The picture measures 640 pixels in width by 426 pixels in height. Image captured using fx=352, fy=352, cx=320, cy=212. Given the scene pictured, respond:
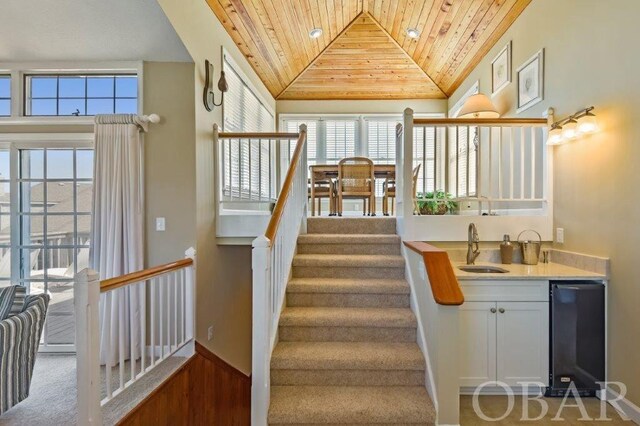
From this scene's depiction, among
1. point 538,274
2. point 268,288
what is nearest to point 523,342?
point 538,274

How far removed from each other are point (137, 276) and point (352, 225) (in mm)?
2121

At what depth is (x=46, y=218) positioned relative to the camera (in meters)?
3.42

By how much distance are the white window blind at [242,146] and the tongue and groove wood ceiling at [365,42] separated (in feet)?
1.63

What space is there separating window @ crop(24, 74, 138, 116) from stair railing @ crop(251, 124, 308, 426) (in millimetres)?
1849

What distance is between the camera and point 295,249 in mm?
3363

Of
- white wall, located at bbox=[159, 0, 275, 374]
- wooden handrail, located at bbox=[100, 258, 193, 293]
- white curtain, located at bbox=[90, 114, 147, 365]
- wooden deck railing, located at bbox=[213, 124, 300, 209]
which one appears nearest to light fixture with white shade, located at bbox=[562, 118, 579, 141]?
wooden deck railing, located at bbox=[213, 124, 300, 209]

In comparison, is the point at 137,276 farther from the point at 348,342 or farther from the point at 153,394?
the point at 348,342

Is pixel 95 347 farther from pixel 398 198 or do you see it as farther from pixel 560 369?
pixel 560 369

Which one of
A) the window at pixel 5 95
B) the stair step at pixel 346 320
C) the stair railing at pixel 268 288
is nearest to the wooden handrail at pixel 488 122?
the stair railing at pixel 268 288

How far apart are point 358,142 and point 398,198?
347 cm

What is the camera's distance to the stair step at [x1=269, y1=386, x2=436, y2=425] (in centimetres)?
210

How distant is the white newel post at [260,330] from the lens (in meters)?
2.13

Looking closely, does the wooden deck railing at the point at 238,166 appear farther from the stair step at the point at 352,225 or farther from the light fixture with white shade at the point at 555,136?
the light fixture with white shade at the point at 555,136

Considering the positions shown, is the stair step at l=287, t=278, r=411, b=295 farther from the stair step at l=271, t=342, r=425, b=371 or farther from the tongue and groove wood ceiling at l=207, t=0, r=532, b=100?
the tongue and groove wood ceiling at l=207, t=0, r=532, b=100
